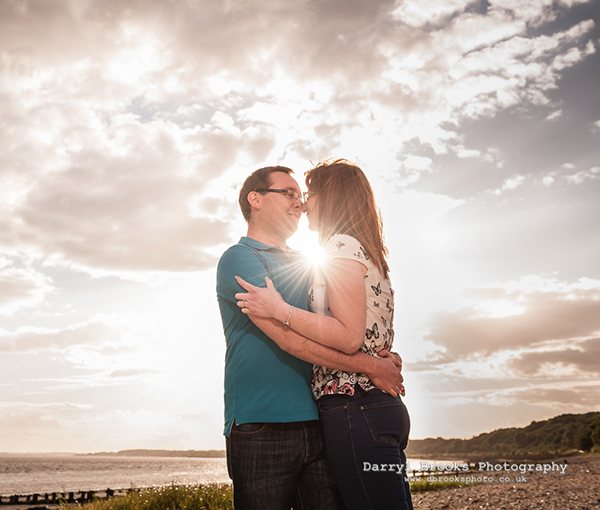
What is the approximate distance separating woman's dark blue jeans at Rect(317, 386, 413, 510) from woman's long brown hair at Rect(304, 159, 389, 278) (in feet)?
2.57

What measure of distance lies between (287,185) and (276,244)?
1.68 feet

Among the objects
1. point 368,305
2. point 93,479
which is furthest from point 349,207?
point 93,479

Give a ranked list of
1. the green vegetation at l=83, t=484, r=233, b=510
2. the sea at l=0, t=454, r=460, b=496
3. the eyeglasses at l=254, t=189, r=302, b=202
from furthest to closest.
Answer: the sea at l=0, t=454, r=460, b=496 < the green vegetation at l=83, t=484, r=233, b=510 < the eyeglasses at l=254, t=189, r=302, b=202

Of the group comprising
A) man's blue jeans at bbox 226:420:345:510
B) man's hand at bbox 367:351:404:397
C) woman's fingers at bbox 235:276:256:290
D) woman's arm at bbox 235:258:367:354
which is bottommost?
man's blue jeans at bbox 226:420:345:510

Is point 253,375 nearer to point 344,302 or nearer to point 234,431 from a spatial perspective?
point 234,431

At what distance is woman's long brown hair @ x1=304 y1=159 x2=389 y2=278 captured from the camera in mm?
2645

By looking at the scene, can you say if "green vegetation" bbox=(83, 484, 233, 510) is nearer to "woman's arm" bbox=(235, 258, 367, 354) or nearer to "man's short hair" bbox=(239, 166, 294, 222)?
"man's short hair" bbox=(239, 166, 294, 222)

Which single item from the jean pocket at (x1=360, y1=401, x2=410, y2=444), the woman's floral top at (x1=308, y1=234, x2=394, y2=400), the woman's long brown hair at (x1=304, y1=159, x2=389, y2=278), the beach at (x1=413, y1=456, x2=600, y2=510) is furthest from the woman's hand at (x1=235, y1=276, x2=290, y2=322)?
the beach at (x1=413, y1=456, x2=600, y2=510)

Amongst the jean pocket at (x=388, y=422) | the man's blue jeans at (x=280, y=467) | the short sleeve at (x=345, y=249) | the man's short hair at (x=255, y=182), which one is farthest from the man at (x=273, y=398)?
the man's short hair at (x=255, y=182)

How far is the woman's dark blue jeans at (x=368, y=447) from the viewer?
7.16ft

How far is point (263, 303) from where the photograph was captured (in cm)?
237

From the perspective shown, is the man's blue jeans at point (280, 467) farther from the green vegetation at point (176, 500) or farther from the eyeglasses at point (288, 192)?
the green vegetation at point (176, 500)

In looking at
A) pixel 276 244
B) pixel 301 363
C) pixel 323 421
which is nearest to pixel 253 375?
pixel 301 363

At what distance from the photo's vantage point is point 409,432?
240 centimetres
